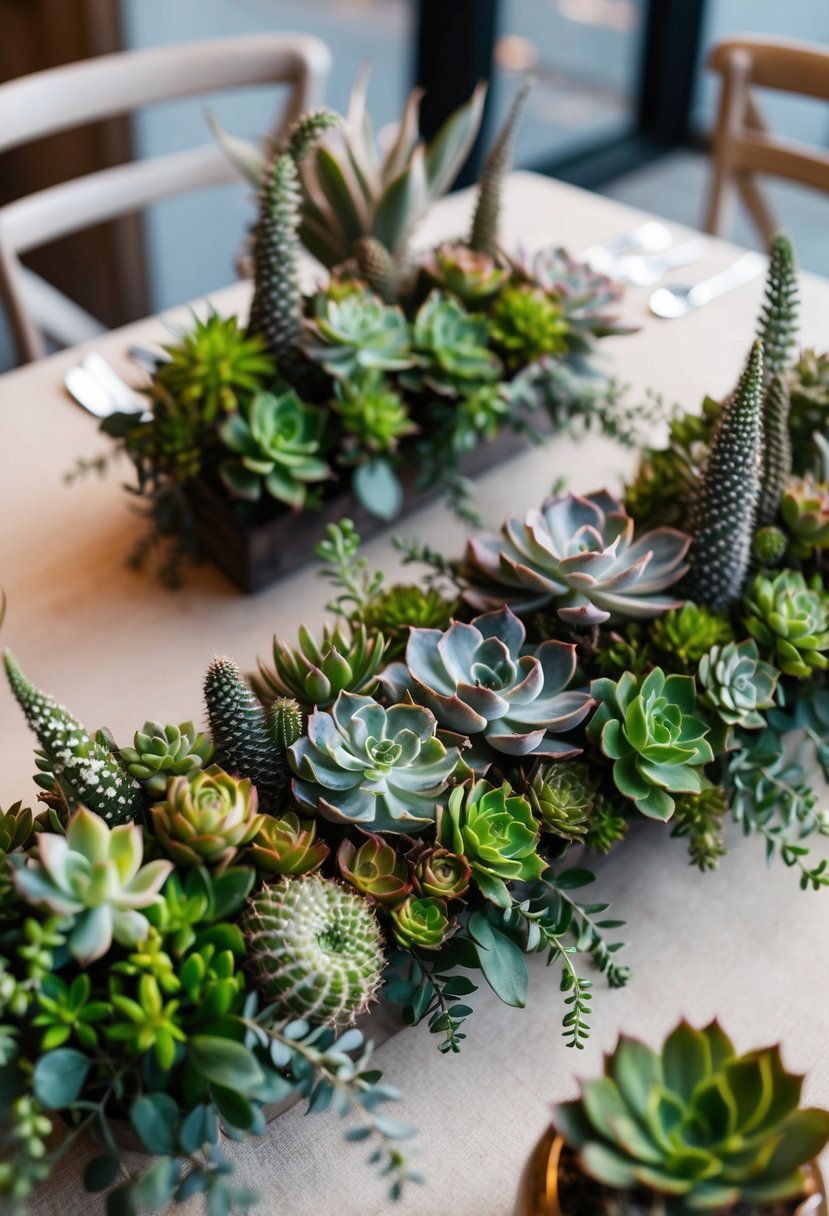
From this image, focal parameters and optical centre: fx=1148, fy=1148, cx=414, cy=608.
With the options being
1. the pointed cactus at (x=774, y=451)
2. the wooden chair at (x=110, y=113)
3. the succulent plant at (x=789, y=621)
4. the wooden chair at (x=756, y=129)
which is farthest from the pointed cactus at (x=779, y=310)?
the wooden chair at (x=110, y=113)

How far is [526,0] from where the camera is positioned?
274cm

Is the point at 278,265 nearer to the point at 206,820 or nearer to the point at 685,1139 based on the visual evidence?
the point at 206,820

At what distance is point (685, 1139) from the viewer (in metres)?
0.45

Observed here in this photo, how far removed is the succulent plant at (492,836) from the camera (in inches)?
22.1

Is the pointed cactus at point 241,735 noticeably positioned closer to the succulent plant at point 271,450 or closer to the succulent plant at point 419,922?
the succulent plant at point 419,922

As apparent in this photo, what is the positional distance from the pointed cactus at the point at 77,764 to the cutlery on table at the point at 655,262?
90 cm

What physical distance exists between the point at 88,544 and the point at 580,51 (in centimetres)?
260

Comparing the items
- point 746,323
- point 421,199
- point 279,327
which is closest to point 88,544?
point 279,327

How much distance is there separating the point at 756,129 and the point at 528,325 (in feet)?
2.84

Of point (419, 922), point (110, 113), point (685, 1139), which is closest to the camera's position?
point (685, 1139)

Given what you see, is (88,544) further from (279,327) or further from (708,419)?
(708,419)

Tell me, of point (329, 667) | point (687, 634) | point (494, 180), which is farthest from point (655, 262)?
point (329, 667)

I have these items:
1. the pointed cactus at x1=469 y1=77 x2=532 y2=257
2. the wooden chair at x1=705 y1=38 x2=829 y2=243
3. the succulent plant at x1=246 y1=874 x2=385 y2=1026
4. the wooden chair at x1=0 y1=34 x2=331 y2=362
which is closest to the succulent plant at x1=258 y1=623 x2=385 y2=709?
the succulent plant at x1=246 y1=874 x2=385 y2=1026

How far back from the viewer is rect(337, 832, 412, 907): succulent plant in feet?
1.81
